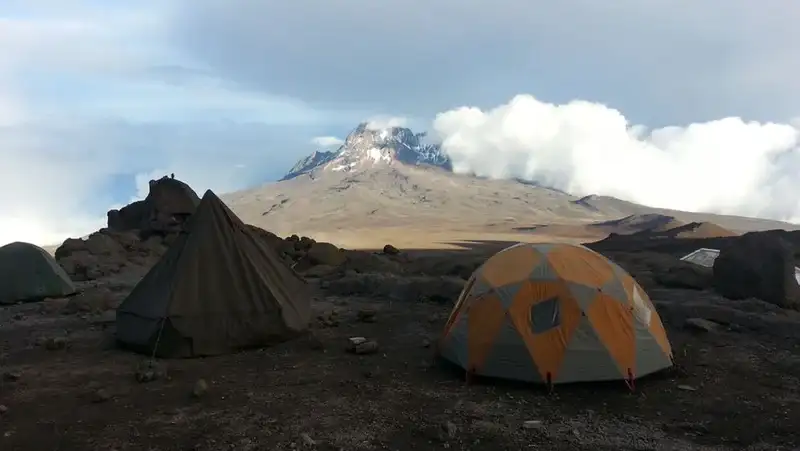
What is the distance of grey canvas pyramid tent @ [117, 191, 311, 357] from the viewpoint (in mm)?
10539

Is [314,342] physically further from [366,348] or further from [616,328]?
[616,328]

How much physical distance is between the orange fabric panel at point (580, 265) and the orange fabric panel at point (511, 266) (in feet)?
1.01

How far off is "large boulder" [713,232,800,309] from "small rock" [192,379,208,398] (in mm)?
13189

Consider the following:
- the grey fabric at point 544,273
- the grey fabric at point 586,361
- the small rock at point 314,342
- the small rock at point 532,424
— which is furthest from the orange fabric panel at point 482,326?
the small rock at point 314,342

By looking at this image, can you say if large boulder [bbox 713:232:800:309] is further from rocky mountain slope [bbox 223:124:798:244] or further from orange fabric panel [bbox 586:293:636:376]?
rocky mountain slope [bbox 223:124:798:244]

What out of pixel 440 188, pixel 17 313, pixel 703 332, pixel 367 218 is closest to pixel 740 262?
pixel 703 332

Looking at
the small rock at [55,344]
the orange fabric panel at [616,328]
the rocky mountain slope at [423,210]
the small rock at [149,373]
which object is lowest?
the small rock at [149,373]

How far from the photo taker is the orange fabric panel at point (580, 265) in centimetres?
904

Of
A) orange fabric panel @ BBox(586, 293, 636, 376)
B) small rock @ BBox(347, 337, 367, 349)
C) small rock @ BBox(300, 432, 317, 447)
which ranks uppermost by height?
orange fabric panel @ BBox(586, 293, 636, 376)

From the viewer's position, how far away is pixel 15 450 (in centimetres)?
677

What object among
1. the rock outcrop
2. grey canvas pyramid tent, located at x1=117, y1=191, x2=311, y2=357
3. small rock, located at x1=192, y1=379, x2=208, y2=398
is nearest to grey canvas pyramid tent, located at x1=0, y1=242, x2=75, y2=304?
the rock outcrop

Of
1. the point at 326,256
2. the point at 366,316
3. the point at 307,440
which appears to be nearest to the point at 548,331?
the point at 307,440

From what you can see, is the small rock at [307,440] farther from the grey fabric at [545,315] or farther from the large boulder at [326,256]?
the large boulder at [326,256]

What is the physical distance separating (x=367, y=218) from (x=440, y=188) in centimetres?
6033
